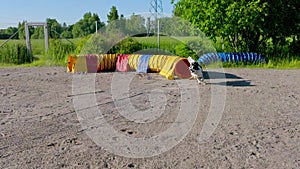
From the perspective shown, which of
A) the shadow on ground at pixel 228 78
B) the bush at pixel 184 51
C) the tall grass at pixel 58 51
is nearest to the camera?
the shadow on ground at pixel 228 78

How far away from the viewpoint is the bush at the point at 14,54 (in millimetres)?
12586

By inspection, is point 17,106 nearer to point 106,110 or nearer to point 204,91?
point 106,110

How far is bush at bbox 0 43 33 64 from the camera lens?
12586 mm

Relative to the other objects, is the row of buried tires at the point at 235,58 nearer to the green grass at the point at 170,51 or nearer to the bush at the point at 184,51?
the green grass at the point at 170,51

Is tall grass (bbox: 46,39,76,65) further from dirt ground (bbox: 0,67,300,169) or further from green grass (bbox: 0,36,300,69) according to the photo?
dirt ground (bbox: 0,67,300,169)

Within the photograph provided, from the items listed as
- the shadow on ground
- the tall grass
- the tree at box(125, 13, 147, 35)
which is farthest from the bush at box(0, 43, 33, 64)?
the shadow on ground

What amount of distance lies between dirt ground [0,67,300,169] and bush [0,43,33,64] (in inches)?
228

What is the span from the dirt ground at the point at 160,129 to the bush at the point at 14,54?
5.79 meters

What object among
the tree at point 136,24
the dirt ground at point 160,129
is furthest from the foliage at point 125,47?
the dirt ground at point 160,129

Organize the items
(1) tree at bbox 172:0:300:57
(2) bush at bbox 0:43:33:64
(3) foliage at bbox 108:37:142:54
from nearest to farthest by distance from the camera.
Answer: (1) tree at bbox 172:0:300:57, (3) foliage at bbox 108:37:142:54, (2) bush at bbox 0:43:33:64

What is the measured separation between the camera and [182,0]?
12.2 m

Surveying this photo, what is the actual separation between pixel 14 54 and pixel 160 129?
1033 cm

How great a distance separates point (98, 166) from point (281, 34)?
10859mm

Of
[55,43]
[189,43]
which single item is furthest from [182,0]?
[55,43]
